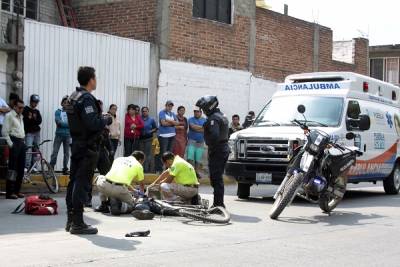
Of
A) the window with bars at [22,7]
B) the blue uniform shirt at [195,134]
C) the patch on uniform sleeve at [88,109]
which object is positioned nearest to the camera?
the patch on uniform sleeve at [88,109]

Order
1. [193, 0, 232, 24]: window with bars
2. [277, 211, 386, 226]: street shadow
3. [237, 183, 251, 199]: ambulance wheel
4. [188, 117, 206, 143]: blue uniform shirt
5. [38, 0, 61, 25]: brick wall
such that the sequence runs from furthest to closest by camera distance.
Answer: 1. [193, 0, 232, 24]: window with bars
2. [38, 0, 61, 25]: brick wall
3. [188, 117, 206, 143]: blue uniform shirt
4. [237, 183, 251, 199]: ambulance wheel
5. [277, 211, 386, 226]: street shadow

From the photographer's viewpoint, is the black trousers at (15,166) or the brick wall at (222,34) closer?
the black trousers at (15,166)

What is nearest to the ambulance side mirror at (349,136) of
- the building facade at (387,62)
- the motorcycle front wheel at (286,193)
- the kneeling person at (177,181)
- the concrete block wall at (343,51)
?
the motorcycle front wheel at (286,193)

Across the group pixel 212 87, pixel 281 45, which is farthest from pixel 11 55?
pixel 281 45

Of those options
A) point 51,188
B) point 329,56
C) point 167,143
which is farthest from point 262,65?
point 51,188

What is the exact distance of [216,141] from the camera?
10805 mm

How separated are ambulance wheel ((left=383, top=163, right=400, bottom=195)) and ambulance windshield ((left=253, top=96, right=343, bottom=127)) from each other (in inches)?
121

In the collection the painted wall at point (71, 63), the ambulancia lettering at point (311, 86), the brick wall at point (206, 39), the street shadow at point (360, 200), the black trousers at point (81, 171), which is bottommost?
the street shadow at point (360, 200)

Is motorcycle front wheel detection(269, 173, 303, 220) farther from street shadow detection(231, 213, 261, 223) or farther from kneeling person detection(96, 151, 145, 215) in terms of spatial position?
kneeling person detection(96, 151, 145, 215)

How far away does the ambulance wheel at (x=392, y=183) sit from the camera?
15538 millimetres

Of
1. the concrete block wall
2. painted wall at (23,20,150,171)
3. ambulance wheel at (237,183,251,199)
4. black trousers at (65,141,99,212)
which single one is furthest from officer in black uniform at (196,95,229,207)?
the concrete block wall

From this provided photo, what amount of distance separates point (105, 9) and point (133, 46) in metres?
2.85

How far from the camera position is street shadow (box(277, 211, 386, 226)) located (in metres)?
10.1

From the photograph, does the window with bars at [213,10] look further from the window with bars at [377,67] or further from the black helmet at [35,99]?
the window with bars at [377,67]
